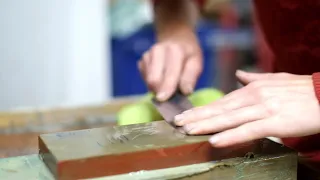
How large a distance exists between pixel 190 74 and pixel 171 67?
0.03 metres

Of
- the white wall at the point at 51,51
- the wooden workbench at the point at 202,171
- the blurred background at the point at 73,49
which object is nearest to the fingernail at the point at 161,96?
the wooden workbench at the point at 202,171

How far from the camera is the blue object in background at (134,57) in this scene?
181 cm

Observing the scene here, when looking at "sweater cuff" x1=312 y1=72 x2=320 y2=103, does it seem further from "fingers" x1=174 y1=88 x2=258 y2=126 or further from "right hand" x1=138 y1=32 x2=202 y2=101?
"right hand" x1=138 y1=32 x2=202 y2=101

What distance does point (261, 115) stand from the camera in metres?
0.58

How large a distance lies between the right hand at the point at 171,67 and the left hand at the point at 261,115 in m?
0.17

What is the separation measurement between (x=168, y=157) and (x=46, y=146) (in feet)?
0.44

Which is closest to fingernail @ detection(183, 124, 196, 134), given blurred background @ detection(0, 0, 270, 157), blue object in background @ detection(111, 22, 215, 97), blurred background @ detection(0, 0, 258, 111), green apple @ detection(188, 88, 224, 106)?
green apple @ detection(188, 88, 224, 106)

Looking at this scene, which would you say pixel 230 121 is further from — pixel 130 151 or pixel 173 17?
pixel 173 17

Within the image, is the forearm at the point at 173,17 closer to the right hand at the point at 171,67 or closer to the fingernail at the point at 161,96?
the right hand at the point at 171,67

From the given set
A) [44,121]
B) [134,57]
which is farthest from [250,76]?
[134,57]

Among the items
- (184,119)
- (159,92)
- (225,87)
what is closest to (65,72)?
(225,87)

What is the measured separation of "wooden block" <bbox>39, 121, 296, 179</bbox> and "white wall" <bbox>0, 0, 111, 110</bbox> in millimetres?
1048

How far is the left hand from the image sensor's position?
568 millimetres

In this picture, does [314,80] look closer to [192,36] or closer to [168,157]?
[168,157]
